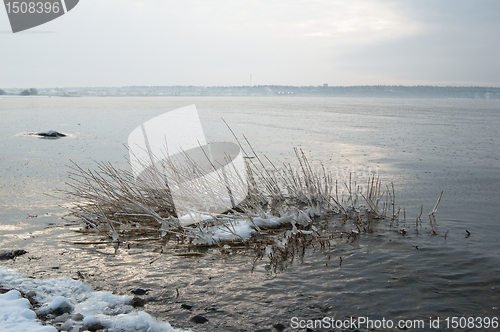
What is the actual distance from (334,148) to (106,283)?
14.3 m

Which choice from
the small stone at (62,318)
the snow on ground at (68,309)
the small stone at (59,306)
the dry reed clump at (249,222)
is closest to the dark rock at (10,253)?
the snow on ground at (68,309)

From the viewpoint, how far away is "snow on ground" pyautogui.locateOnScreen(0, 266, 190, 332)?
13.1ft

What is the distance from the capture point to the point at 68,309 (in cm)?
438

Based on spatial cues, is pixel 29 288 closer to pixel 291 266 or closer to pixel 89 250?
pixel 89 250

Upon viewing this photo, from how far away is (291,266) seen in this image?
5598 mm

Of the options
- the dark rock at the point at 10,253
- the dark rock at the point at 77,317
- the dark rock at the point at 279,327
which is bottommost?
the dark rock at the point at 279,327

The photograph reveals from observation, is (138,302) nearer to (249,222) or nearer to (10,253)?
(249,222)

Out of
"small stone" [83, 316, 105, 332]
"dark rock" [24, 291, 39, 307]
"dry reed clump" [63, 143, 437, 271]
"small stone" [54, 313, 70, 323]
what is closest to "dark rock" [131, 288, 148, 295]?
"small stone" [83, 316, 105, 332]

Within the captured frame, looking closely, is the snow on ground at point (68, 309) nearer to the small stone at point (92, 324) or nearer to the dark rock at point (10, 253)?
the small stone at point (92, 324)

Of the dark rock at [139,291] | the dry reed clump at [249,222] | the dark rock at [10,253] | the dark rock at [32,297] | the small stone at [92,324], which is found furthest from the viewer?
the dry reed clump at [249,222]

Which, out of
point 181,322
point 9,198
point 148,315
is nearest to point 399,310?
point 181,322

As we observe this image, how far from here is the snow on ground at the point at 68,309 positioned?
400 centimetres

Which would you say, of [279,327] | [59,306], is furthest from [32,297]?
[279,327]

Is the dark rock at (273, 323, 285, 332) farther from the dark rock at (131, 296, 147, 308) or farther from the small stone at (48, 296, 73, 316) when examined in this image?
the small stone at (48, 296, 73, 316)
